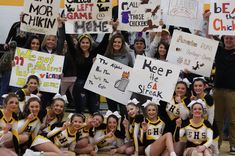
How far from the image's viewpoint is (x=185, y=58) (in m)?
8.23

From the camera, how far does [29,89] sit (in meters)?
7.88

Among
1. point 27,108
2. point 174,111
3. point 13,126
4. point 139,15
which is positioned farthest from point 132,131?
point 139,15

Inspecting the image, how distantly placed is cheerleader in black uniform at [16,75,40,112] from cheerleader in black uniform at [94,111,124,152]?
3.84ft

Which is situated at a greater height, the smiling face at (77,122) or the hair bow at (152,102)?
the hair bow at (152,102)

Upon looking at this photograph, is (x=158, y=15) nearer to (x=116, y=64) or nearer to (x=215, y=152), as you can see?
(x=116, y=64)

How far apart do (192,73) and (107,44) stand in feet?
4.91

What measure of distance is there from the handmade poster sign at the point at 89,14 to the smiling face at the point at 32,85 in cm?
114

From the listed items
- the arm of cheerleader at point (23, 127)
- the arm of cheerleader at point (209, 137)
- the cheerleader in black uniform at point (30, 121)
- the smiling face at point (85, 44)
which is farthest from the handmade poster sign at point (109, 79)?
the arm of cheerleader at point (209, 137)

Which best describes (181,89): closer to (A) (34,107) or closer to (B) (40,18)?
(A) (34,107)

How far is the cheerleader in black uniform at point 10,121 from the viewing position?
6746 millimetres

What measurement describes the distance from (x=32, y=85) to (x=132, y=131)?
1.74 metres

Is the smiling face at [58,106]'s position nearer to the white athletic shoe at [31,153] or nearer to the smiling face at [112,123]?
the smiling face at [112,123]

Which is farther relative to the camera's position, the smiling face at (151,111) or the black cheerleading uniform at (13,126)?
the smiling face at (151,111)

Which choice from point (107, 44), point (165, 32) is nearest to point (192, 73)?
point (165, 32)
